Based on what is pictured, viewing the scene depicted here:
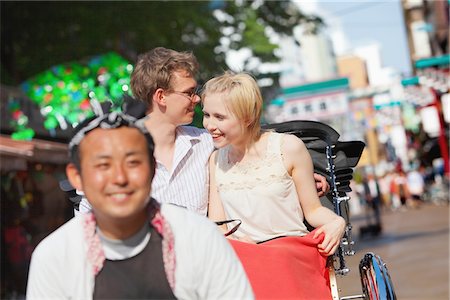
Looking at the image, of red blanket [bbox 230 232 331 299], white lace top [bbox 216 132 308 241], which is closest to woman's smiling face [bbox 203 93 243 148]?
white lace top [bbox 216 132 308 241]

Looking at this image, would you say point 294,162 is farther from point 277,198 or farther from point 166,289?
point 166,289

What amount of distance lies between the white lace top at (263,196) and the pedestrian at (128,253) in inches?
52.5

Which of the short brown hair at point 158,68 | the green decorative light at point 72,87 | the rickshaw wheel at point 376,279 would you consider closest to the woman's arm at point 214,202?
the short brown hair at point 158,68

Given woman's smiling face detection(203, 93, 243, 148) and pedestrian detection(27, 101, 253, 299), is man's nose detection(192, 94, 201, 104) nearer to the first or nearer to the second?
woman's smiling face detection(203, 93, 243, 148)

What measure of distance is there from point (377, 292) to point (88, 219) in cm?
208

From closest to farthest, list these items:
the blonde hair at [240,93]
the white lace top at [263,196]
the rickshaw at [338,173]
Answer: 1. the blonde hair at [240,93]
2. the white lace top at [263,196]
3. the rickshaw at [338,173]

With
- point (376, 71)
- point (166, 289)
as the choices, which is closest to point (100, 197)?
point (166, 289)

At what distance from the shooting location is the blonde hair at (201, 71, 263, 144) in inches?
153

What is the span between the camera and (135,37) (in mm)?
19938

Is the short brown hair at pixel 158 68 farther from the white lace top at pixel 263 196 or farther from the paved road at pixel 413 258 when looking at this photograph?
the paved road at pixel 413 258

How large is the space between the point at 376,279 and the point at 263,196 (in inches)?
32.3

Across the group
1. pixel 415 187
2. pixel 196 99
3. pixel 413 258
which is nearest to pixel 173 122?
pixel 196 99

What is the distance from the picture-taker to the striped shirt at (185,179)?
414 cm

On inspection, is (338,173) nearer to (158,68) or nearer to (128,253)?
(158,68)
